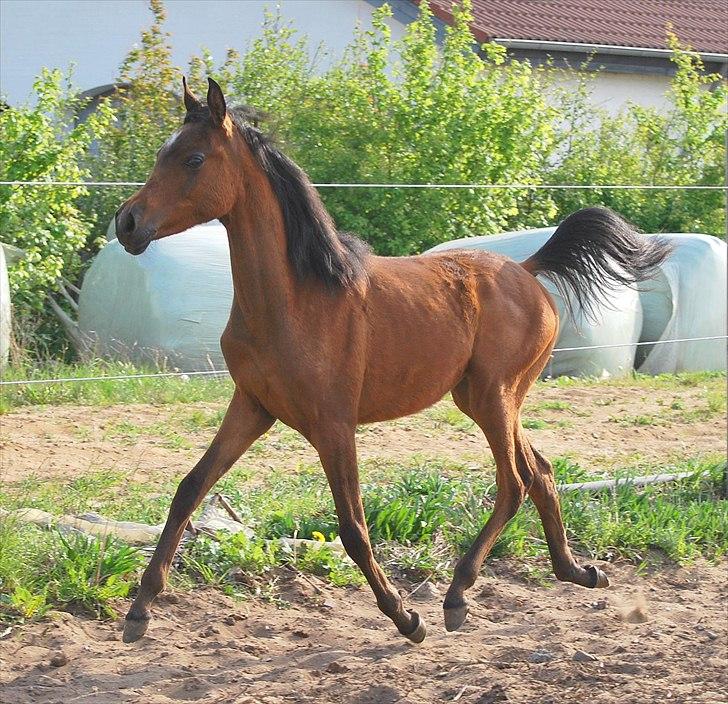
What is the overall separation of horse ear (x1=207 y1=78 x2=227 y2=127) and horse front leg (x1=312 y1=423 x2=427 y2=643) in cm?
119

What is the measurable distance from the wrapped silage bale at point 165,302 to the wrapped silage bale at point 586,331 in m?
2.21

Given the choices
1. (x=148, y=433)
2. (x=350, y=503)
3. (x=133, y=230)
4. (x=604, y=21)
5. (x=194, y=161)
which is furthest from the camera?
(x=604, y=21)

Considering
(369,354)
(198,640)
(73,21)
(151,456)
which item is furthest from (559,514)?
(73,21)

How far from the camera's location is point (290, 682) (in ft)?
14.4

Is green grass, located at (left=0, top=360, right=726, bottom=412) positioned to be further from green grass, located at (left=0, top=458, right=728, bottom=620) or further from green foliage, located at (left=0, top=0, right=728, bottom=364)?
green grass, located at (left=0, top=458, right=728, bottom=620)

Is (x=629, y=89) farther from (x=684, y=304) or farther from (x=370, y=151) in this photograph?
(x=370, y=151)

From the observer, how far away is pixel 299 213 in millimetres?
4457

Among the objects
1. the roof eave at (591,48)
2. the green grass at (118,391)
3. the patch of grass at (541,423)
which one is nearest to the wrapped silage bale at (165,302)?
the green grass at (118,391)

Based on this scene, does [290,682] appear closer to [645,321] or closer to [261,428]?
[261,428]

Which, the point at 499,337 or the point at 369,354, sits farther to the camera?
the point at 499,337

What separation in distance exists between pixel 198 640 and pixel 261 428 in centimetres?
94

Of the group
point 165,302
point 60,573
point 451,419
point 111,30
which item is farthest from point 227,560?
point 111,30

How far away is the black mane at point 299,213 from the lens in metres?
4.40

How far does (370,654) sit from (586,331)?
648cm
